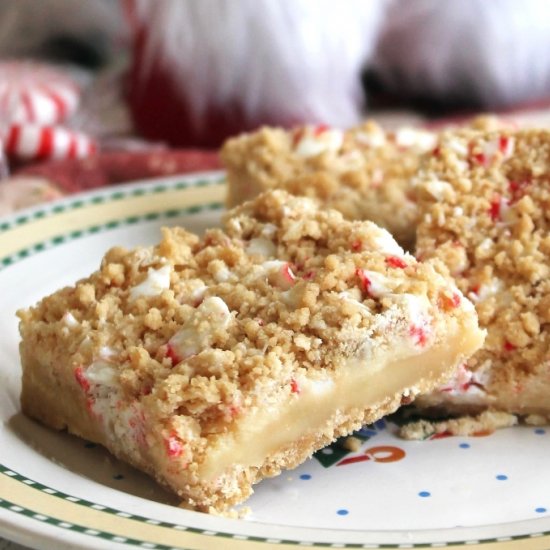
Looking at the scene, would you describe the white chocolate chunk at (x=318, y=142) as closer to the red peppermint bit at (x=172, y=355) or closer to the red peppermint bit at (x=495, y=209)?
the red peppermint bit at (x=495, y=209)

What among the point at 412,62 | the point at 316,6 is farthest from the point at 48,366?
the point at 412,62

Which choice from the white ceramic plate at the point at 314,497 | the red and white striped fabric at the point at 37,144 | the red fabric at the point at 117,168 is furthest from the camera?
the red and white striped fabric at the point at 37,144

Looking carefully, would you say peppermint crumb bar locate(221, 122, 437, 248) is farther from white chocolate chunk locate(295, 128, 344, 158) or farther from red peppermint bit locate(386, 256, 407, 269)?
red peppermint bit locate(386, 256, 407, 269)

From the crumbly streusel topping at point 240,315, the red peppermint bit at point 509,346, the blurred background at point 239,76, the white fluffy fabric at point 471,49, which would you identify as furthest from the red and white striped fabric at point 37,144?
the red peppermint bit at point 509,346

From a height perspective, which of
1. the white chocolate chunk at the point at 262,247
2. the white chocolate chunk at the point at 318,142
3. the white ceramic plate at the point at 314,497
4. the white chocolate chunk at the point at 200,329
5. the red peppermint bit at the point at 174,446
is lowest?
the white ceramic plate at the point at 314,497

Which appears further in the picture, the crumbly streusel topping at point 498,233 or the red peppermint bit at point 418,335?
the crumbly streusel topping at point 498,233

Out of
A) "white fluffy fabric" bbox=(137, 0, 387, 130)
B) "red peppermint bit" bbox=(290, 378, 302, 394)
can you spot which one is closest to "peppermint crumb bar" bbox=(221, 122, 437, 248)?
"red peppermint bit" bbox=(290, 378, 302, 394)
